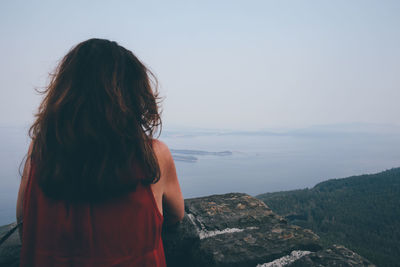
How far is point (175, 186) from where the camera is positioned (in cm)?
139

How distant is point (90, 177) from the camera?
100 cm

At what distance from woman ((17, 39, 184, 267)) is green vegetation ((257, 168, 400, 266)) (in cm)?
2861

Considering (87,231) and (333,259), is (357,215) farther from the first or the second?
(87,231)

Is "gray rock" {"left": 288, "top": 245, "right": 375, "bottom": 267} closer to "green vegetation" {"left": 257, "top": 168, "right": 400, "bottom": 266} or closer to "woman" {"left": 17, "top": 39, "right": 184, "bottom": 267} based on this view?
"woman" {"left": 17, "top": 39, "right": 184, "bottom": 267}

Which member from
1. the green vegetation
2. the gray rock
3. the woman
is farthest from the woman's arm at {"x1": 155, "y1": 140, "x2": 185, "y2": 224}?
the green vegetation

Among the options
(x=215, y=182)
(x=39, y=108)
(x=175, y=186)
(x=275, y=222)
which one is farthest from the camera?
(x=215, y=182)

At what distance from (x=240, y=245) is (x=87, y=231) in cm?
103

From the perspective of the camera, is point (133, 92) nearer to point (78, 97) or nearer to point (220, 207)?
point (78, 97)

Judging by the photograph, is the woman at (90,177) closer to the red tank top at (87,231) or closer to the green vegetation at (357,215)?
the red tank top at (87,231)

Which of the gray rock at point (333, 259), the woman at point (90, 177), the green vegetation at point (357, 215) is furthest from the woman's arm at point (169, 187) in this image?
the green vegetation at point (357, 215)

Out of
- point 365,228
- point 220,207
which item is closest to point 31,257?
point 220,207

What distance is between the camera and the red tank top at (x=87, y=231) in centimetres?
101

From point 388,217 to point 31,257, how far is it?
4555cm

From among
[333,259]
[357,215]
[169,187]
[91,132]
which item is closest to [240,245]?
[333,259]
